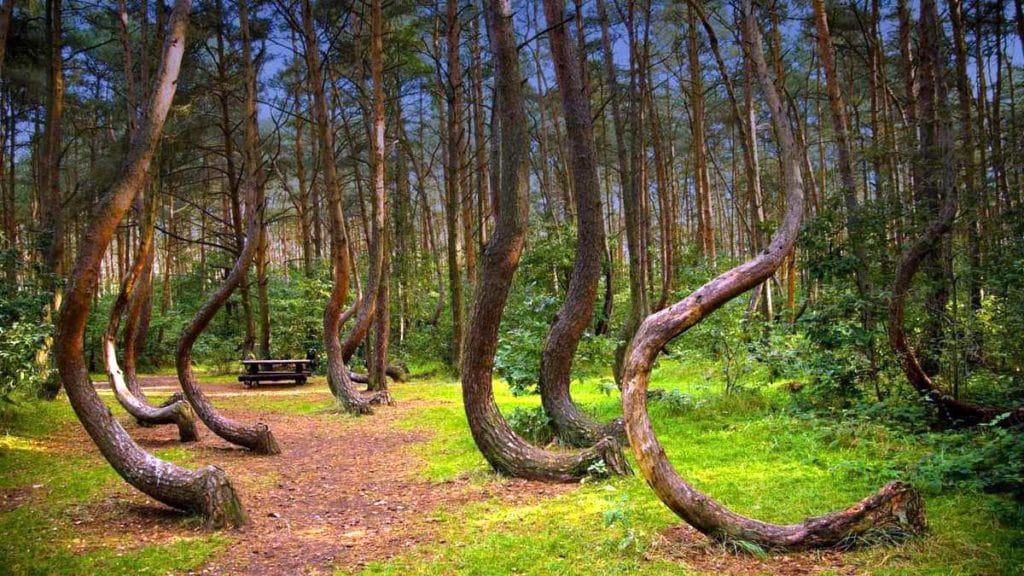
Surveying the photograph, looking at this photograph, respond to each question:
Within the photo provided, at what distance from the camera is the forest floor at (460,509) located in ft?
12.1

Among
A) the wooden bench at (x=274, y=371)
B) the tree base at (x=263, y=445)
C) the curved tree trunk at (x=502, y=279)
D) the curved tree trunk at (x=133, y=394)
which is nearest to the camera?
the curved tree trunk at (x=502, y=279)

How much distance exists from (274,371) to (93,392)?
41.4ft

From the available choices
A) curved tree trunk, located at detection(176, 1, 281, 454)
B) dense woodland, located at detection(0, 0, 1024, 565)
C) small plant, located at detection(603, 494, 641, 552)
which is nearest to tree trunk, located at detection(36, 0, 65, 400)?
dense woodland, located at detection(0, 0, 1024, 565)

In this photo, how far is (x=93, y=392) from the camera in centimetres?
492

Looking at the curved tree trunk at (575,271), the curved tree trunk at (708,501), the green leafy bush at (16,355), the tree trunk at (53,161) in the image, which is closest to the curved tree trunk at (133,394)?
the green leafy bush at (16,355)

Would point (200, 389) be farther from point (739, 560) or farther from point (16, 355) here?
point (739, 560)

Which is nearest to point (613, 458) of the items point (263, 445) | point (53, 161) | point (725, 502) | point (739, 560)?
point (725, 502)

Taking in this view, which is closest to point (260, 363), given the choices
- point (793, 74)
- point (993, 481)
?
point (993, 481)

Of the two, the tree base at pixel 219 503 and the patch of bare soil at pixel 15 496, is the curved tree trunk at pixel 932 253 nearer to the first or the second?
the tree base at pixel 219 503

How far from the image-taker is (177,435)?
872cm

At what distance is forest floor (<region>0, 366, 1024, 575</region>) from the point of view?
3674mm

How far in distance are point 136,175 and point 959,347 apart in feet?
26.4

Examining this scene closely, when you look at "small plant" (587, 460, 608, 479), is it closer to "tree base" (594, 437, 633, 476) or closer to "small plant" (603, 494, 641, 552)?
"tree base" (594, 437, 633, 476)

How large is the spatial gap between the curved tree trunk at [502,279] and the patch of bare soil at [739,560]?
1.95m
